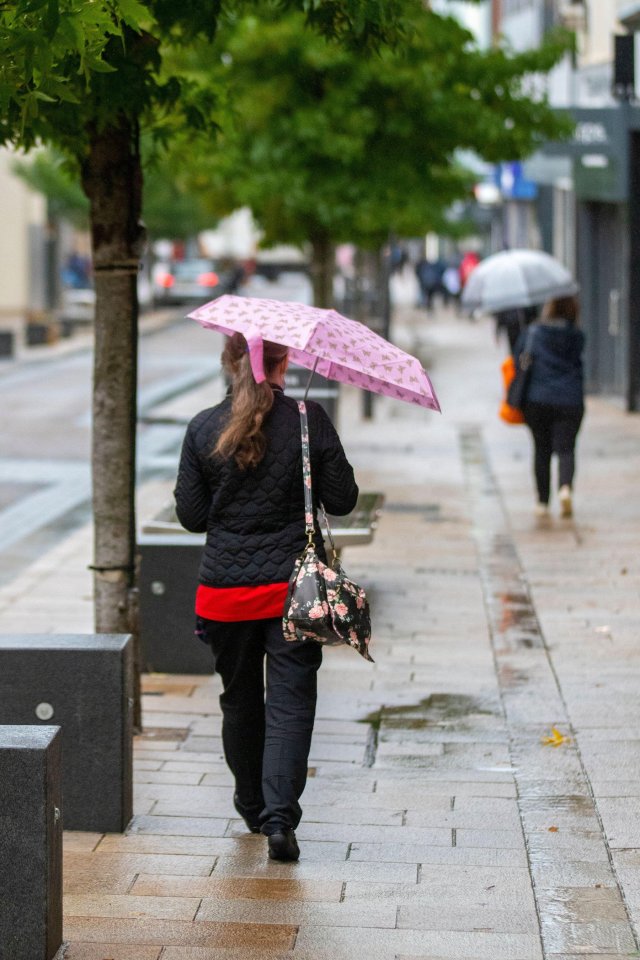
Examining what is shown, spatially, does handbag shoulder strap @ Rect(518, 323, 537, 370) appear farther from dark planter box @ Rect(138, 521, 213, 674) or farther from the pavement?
dark planter box @ Rect(138, 521, 213, 674)

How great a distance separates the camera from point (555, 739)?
665 centimetres

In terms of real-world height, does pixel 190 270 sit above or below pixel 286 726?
above

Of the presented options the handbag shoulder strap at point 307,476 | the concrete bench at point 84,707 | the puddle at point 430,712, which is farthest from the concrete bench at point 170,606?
the handbag shoulder strap at point 307,476

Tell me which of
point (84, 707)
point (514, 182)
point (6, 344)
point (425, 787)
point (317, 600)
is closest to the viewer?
point (317, 600)

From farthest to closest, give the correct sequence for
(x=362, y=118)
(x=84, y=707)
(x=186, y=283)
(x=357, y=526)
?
(x=186, y=283)
(x=362, y=118)
(x=357, y=526)
(x=84, y=707)

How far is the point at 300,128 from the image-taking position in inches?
634

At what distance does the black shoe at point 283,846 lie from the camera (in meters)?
5.20

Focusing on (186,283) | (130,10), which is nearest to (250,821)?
(130,10)

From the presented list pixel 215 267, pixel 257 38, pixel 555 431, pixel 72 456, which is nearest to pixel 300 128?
pixel 257 38

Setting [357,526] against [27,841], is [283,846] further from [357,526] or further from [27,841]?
[357,526]

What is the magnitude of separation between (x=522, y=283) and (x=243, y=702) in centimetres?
776

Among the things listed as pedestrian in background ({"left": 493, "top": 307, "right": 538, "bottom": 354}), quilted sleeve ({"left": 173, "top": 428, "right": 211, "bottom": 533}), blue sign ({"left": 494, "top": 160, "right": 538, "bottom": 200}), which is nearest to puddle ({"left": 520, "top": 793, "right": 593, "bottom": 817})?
quilted sleeve ({"left": 173, "top": 428, "right": 211, "bottom": 533})

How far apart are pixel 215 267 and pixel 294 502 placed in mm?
55127

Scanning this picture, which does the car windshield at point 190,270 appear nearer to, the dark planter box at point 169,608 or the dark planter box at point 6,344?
the dark planter box at point 6,344
